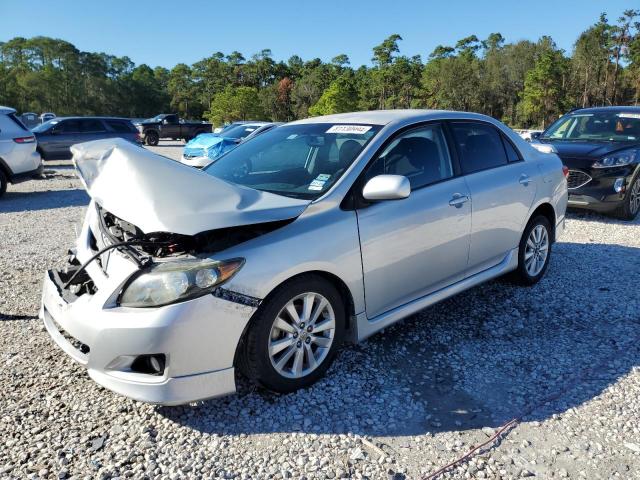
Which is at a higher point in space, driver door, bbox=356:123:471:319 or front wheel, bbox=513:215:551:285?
driver door, bbox=356:123:471:319

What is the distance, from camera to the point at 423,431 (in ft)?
9.05

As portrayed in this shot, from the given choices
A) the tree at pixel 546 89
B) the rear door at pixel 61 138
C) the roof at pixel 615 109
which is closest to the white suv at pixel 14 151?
the rear door at pixel 61 138

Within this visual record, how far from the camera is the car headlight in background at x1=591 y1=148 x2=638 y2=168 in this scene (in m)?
7.64

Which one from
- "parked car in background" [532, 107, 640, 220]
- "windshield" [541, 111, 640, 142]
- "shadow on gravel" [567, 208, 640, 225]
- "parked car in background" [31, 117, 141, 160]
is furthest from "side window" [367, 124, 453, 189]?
"parked car in background" [31, 117, 141, 160]

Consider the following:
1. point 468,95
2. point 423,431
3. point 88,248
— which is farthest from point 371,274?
point 468,95

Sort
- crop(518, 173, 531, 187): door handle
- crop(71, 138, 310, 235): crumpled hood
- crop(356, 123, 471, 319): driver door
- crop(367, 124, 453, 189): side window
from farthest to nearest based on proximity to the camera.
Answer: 1. crop(518, 173, 531, 187): door handle
2. crop(367, 124, 453, 189): side window
3. crop(356, 123, 471, 319): driver door
4. crop(71, 138, 310, 235): crumpled hood

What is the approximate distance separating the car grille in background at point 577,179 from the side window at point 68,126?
1524 centimetres

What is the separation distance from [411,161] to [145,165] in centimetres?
180

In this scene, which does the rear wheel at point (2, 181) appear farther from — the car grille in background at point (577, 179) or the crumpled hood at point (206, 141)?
the car grille in background at point (577, 179)

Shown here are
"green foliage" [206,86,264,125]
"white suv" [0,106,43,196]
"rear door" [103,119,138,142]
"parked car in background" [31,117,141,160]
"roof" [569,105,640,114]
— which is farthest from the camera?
"green foliage" [206,86,264,125]

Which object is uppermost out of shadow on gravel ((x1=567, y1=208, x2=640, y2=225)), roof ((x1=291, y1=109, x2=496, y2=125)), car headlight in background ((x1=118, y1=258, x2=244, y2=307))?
roof ((x1=291, y1=109, x2=496, y2=125))

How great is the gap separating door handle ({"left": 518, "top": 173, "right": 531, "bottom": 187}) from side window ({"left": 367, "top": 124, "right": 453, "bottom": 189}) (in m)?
0.93

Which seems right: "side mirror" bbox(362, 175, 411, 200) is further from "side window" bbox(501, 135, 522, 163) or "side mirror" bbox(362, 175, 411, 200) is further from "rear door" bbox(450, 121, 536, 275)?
"side window" bbox(501, 135, 522, 163)

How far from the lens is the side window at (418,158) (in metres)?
3.51
